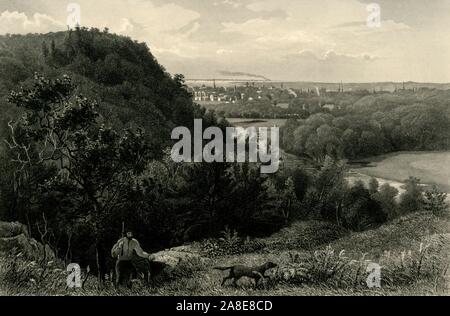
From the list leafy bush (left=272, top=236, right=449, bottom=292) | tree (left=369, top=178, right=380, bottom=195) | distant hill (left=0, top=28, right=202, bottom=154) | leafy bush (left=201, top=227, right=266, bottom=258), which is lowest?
leafy bush (left=272, top=236, right=449, bottom=292)

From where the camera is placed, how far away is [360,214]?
10750 mm

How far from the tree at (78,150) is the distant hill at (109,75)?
598mm

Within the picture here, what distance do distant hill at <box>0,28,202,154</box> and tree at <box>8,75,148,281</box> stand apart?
23.6 inches

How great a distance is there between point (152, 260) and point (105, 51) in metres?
7.54

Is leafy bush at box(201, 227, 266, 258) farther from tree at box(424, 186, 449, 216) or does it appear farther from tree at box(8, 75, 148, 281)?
tree at box(424, 186, 449, 216)

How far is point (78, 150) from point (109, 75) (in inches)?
127

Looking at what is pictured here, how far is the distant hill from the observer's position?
1105 cm

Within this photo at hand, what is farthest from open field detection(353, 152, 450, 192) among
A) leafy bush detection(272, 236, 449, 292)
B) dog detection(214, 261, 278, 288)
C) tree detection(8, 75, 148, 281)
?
tree detection(8, 75, 148, 281)

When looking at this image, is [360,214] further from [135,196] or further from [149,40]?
[149,40]

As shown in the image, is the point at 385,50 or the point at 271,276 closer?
the point at 271,276

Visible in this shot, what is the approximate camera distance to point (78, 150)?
10102 mm

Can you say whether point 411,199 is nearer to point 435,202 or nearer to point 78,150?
point 435,202
